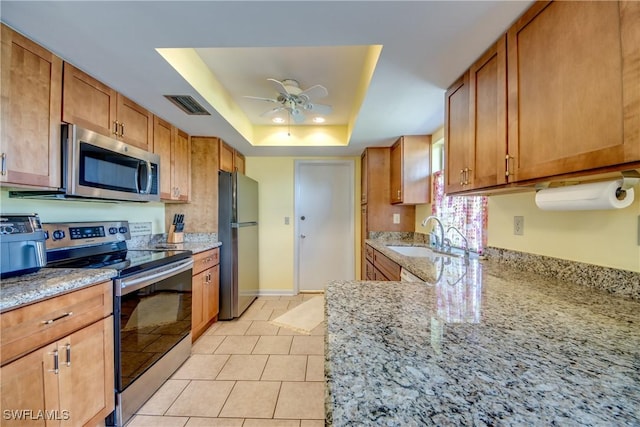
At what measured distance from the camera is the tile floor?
1582 mm

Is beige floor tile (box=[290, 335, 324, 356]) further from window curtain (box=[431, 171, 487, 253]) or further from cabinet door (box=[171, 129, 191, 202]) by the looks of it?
cabinet door (box=[171, 129, 191, 202])

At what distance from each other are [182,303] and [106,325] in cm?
71

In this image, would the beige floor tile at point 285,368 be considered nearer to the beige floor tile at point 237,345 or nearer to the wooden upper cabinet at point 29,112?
the beige floor tile at point 237,345

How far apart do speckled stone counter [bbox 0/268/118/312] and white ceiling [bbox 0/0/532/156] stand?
1.18 m

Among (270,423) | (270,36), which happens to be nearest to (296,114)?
(270,36)

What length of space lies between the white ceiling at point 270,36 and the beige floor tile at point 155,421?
2.09m

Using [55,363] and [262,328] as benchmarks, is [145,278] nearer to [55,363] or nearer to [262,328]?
[55,363]

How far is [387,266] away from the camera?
2.34 metres

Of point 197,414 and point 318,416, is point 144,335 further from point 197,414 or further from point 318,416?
point 318,416

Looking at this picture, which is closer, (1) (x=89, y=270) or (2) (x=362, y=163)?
(1) (x=89, y=270)

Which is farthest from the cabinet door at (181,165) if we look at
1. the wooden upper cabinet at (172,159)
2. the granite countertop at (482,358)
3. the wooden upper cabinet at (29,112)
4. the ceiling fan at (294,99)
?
the granite countertop at (482,358)

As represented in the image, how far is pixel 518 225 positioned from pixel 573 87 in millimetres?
910

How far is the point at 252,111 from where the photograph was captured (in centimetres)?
297

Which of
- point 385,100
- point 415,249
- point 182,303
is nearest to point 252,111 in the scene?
point 385,100
